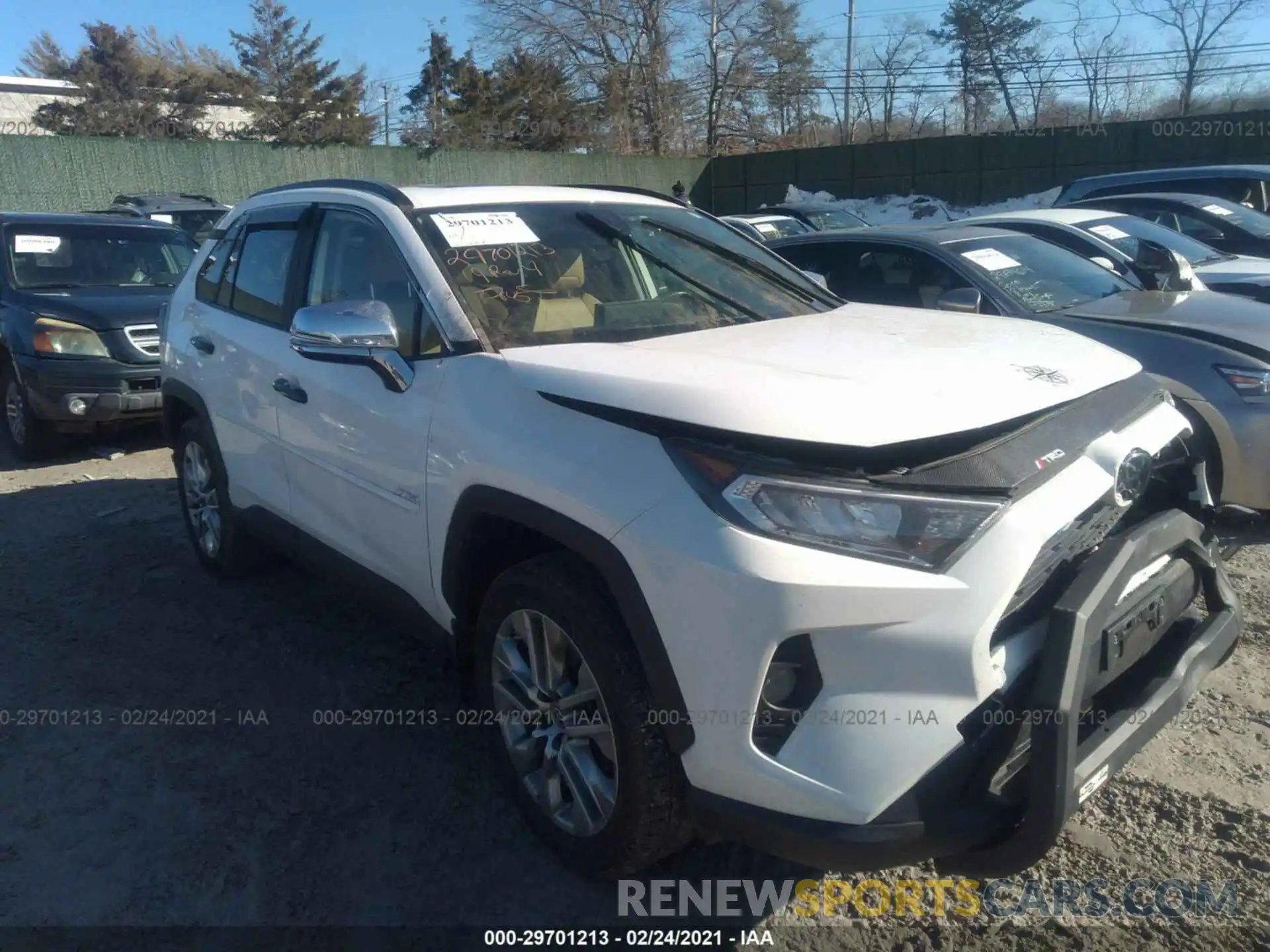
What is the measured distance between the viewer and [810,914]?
2.66 metres

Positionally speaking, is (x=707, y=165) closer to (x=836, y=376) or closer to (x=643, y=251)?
(x=643, y=251)

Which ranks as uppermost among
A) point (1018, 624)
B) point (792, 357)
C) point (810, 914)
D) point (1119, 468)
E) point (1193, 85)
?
point (1193, 85)

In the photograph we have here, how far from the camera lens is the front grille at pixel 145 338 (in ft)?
24.7

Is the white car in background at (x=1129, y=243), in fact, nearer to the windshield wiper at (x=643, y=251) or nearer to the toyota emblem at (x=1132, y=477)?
the windshield wiper at (x=643, y=251)

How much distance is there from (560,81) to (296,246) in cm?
3655

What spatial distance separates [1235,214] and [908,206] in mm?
17024

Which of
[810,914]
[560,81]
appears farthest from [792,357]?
[560,81]

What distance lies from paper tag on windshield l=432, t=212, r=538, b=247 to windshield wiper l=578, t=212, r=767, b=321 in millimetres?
299

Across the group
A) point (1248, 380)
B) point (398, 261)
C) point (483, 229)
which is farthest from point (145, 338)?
point (1248, 380)

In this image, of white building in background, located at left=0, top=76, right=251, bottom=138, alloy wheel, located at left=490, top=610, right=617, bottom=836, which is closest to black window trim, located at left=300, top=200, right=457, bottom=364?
alloy wheel, located at left=490, top=610, right=617, bottom=836

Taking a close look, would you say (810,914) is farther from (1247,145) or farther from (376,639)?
(1247,145)

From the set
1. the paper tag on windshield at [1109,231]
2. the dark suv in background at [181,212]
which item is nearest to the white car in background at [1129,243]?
the paper tag on windshield at [1109,231]

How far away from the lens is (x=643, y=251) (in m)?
3.69

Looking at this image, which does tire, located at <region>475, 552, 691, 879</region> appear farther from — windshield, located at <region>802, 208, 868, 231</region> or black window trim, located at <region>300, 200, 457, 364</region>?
windshield, located at <region>802, 208, 868, 231</region>
